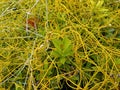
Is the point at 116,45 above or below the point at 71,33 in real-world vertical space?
below

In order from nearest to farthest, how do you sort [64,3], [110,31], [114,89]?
[114,89] < [110,31] < [64,3]

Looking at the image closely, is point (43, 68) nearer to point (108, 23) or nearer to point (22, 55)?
point (22, 55)

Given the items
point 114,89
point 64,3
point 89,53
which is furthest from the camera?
point 64,3

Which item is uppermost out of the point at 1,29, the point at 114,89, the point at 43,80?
the point at 1,29

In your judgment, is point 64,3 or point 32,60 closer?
point 32,60

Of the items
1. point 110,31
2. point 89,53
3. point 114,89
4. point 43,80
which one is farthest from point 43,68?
point 110,31

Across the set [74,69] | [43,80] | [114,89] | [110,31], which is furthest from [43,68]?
[110,31]
